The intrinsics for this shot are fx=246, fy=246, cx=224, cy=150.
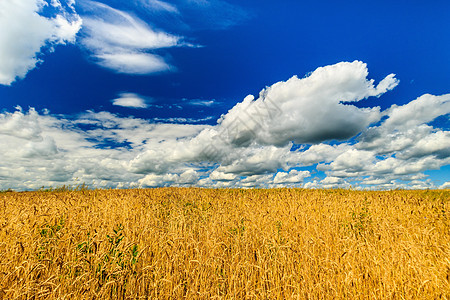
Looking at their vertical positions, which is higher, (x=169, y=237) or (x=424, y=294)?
(x=169, y=237)

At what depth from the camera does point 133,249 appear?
4.27m

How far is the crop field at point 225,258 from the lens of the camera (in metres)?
3.43

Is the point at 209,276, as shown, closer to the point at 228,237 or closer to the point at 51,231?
the point at 228,237

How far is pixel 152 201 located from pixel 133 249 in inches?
237

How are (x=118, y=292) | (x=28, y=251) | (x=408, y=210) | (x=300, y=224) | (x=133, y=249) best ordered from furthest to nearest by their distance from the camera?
1. (x=408, y=210)
2. (x=300, y=224)
3. (x=28, y=251)
4. (x=133, y=249)
5. (x=118, y=292)

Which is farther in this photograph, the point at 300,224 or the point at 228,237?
the point at 300,224

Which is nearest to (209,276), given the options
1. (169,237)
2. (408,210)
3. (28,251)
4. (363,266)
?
(169,237)

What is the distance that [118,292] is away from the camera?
10.8ft

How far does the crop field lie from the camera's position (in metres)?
3.43

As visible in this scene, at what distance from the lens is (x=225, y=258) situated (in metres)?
4.56

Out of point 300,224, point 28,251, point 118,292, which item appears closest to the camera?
point 118,292

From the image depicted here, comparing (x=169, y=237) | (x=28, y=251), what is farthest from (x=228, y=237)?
(x=28, y=251)

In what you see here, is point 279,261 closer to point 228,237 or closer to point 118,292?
point 228,237

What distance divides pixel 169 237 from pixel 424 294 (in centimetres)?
430
